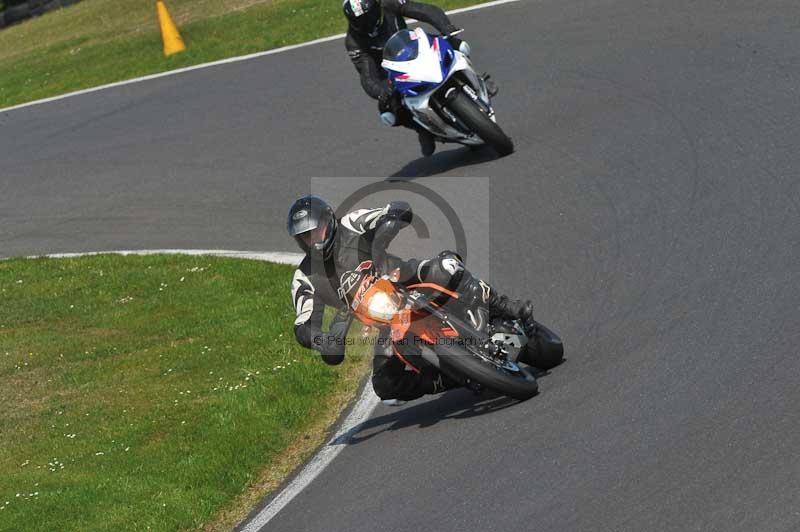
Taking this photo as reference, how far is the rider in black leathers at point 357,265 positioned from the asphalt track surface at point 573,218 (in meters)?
0.36

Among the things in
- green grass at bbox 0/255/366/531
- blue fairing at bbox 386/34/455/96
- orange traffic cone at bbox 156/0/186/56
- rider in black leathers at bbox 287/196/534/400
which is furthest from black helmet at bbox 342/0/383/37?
orange traffic cone at bbox 156/0/186/56

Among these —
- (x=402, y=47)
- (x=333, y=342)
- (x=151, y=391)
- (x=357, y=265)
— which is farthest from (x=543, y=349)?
(x=402, y=47)

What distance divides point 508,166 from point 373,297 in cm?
589

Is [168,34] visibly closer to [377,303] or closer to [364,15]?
[364,15]

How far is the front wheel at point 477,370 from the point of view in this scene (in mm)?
7336

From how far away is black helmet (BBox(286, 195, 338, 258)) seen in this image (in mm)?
7695

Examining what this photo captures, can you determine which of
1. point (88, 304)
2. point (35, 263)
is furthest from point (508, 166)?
point (35, 263)

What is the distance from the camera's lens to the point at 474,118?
41.3 feet

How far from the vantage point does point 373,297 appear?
7316 millimetres

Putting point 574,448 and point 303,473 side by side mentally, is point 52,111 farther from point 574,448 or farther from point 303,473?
point 574,448

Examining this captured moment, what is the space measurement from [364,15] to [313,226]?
6413 millimetres

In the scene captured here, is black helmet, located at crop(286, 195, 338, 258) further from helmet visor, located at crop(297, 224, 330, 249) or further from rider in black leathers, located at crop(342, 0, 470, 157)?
rider in black leathers, located at crop(342, 0, 470, 157)

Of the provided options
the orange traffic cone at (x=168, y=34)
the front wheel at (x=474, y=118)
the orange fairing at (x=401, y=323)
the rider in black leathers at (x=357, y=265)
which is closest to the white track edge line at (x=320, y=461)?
the rider in black leathers at (x=357, y=265)

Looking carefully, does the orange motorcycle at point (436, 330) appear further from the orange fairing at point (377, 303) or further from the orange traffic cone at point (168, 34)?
the orange traffic cone at point (168, 34)
